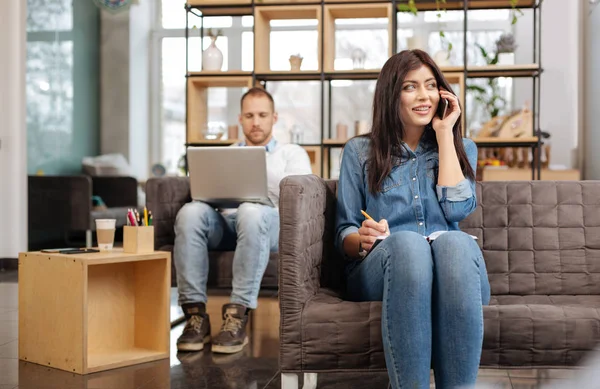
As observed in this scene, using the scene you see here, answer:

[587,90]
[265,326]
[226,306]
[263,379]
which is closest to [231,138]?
[265,326]

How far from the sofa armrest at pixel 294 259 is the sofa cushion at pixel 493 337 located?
28mm

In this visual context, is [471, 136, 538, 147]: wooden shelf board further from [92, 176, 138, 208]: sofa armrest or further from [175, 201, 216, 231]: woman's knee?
[92, 176, 138, 208]: sofa armrest

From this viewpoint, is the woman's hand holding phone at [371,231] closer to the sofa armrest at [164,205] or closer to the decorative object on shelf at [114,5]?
the sofa armrest at [164,205]

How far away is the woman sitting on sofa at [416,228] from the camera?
1.55 meters

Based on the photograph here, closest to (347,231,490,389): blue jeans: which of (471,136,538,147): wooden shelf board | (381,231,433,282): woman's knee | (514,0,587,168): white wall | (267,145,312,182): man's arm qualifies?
(381,231,433,282): woman's knee

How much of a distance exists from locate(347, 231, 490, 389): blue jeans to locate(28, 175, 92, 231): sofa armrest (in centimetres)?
467

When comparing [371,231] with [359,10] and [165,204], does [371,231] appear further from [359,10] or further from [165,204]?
[359,10]

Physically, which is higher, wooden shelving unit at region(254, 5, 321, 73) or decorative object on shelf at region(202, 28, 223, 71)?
wooden shelving unit at region(254, 5, 321, 73)

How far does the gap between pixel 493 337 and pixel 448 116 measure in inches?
22.7

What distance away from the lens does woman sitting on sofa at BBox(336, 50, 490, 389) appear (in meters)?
1.55

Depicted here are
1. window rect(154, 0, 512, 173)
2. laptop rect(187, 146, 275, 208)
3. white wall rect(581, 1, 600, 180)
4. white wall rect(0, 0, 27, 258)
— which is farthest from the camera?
window rect(154, 0, 512, 173)

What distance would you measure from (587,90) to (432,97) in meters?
4.82

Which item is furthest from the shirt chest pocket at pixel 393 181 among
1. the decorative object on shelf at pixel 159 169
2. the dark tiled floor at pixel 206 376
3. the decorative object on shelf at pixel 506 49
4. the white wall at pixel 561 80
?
the decorative object on shelf at pixel 159 169

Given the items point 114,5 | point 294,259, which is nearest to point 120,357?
point 294,259
